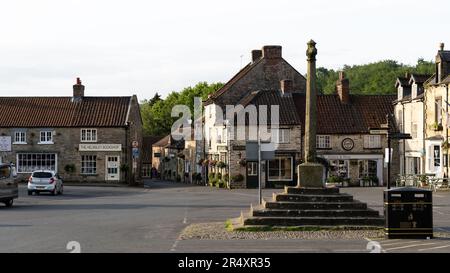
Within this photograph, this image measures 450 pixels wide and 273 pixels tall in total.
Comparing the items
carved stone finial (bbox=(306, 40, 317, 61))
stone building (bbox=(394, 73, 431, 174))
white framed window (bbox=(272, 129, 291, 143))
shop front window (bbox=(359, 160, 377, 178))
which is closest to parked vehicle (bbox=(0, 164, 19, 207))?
carved stone finial (bbox=(306, 40, 317, 61))

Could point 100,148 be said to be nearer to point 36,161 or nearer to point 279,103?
point 36,161

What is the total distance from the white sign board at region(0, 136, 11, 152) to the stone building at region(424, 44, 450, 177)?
34.0 m

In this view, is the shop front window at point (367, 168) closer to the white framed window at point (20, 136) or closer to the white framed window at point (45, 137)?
the white framed window at point (45, 137)

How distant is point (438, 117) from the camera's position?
52750mm

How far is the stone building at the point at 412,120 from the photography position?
55.6 m

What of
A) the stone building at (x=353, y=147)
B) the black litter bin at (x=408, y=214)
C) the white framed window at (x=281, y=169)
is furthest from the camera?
the stone building at (x=353, y=147)

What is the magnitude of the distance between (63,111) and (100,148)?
17.3ft

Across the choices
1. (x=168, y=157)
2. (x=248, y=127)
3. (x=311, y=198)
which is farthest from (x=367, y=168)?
(x=311, y=198)

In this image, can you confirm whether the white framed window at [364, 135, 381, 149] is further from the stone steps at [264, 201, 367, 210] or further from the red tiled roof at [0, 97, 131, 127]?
the stone steps at [264, 201, 367, 210]

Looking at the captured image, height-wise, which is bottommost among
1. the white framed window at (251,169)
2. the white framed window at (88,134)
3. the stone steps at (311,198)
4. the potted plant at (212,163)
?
the stone steps at (311,198)

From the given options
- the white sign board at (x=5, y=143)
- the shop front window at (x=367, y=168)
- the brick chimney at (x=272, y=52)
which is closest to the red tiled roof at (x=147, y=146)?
the white sign board at (x=5, y=143)

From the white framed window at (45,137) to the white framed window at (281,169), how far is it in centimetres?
1903

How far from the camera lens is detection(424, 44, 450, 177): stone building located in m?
51.1
